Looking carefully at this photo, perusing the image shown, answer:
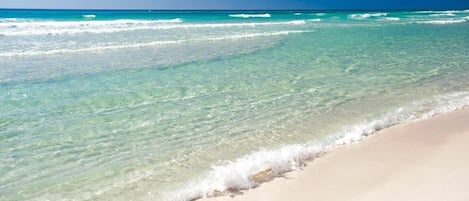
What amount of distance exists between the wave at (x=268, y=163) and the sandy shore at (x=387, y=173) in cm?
14

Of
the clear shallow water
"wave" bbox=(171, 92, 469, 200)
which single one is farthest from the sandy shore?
the clear shallow water

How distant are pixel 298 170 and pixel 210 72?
23.8 feet

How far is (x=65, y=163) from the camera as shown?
17.7ft

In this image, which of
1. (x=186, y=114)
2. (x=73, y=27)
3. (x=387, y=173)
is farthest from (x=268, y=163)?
(x=73, y=27)

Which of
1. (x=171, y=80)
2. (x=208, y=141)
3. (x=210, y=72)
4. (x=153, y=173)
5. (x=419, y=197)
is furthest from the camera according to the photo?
(x=210, y=72)

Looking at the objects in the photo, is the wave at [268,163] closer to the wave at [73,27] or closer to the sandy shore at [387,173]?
the sandy shore at [387,173]

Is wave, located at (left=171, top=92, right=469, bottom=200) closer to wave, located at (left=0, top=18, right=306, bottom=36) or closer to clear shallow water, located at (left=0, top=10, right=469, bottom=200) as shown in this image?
clear shallow water, located at (left=0, top=10, right=469, bottom=200)

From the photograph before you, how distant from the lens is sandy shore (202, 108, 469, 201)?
14.1ft

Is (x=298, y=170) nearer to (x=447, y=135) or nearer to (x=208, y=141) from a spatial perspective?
(x=208, y=141)

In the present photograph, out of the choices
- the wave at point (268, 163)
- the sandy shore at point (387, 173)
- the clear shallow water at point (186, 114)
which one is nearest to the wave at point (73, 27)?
the clear shallow water at point (186, 114)

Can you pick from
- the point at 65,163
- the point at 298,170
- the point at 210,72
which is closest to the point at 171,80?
the point at 210,72

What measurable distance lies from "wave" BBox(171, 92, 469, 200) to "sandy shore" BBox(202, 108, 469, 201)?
5.5 inches

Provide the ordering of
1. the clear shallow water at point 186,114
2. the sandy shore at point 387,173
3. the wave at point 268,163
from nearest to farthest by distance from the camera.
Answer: the sandy shore at point 387,173 → the wave at point 268,163 → the clear shallow water at point 186,114

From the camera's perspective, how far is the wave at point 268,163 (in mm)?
4621
